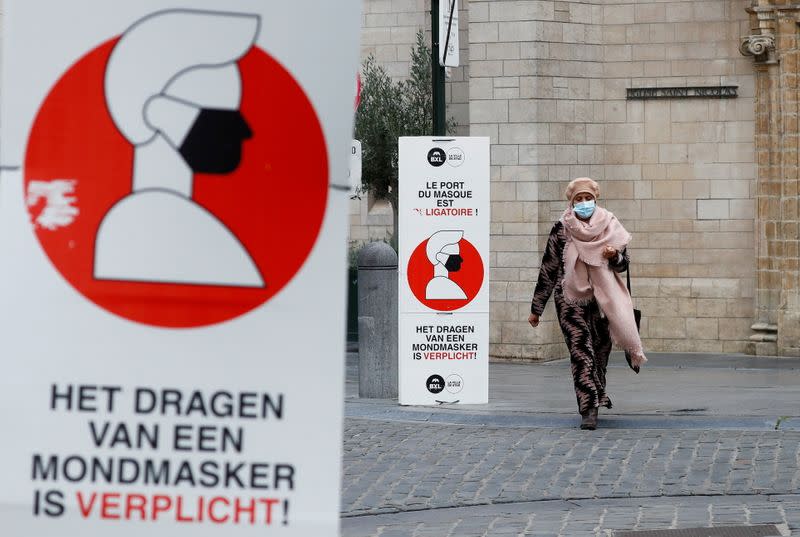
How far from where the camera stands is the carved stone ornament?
56.4 feet

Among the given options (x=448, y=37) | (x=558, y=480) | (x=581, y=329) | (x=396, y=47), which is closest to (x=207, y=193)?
(x=558, y=480)

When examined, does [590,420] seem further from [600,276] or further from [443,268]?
[443,268]

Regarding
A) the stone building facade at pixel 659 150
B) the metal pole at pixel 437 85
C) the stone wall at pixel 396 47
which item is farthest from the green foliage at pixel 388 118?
the metal pole at pixel 437 85

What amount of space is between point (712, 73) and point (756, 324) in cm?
274

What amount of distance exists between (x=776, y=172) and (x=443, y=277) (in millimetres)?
6101

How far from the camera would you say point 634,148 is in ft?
58.7

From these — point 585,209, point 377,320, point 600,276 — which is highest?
point 585,209

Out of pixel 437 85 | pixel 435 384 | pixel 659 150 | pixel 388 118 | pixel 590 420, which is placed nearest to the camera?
pixel 590 420

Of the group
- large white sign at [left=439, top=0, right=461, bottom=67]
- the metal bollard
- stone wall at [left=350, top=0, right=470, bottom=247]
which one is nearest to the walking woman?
the metal bollard

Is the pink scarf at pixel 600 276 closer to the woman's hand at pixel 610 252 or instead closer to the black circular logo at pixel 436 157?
the woman's hand at pixel 610 252

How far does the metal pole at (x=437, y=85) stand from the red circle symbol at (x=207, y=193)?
10.5m

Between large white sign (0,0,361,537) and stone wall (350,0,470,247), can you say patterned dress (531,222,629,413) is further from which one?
large white sign (0,0,361,537)

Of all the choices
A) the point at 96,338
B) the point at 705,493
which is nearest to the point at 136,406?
the point at 96,338

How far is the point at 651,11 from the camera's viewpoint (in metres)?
17.9
